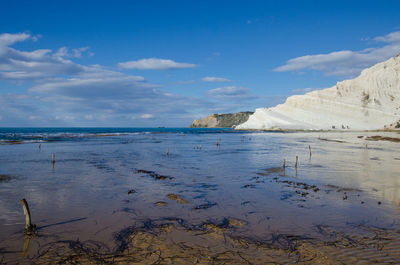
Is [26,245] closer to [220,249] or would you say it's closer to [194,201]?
[220,249]

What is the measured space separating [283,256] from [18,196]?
12744 millimetres

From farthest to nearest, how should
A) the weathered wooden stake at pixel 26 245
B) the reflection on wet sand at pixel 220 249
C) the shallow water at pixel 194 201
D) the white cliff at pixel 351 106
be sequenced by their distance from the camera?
the white cliff at pixel 351 106
the shallow water at pixel 194 201
the weathered wooden stake at pixel 26 245
the reflection on wet sand at pixel 220 249

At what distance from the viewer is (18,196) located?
13109 mm

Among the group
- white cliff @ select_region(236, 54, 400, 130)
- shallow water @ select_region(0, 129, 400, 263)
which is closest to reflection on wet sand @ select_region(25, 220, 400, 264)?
shallow water @ select_region(0, 129, 400, 263)

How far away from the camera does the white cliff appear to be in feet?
349

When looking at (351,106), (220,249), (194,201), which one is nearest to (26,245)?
(220,249)

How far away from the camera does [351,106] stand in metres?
111

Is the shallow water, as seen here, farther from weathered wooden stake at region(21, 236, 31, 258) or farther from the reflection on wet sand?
the reflection on wet sand

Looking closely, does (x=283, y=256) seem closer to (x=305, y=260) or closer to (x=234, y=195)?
(x=305, y=260)

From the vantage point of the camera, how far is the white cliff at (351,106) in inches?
4188

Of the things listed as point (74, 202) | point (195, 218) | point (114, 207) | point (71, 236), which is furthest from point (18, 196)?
point (195, 218)

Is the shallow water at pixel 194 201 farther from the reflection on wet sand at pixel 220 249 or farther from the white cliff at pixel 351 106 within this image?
→ the white cliff at pixel 351 106

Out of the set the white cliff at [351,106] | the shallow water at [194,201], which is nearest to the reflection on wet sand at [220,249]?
the shallow water at [194,201]

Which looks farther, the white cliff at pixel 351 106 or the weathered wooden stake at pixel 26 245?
the white cliff at pixel 351 106
